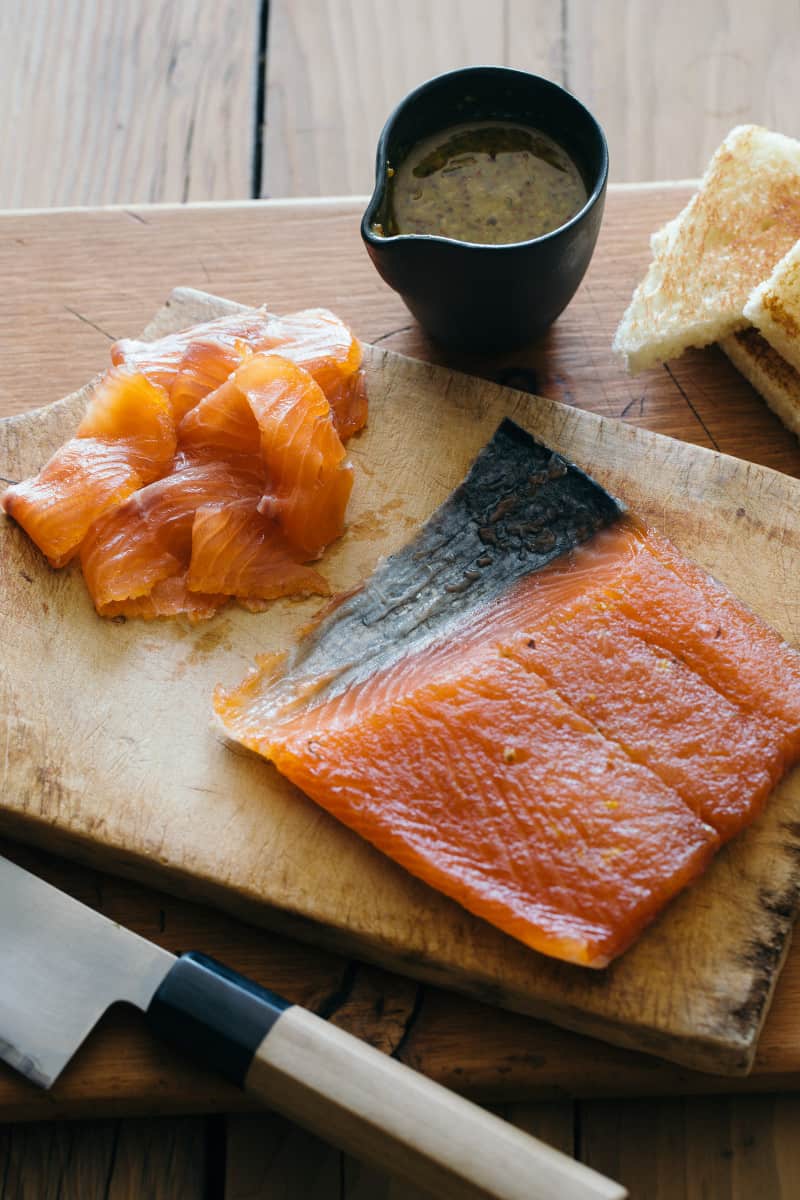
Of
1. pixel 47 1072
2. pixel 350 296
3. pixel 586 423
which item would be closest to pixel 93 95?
pixel 350 296

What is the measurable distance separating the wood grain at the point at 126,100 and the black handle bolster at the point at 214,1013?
232cm

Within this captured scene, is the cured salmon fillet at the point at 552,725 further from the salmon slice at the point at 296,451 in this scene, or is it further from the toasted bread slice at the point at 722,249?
the toasted bread slice at the point at 722,249

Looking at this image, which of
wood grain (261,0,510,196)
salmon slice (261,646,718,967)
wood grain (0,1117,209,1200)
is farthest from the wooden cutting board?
wood grain (261,0,510,196)

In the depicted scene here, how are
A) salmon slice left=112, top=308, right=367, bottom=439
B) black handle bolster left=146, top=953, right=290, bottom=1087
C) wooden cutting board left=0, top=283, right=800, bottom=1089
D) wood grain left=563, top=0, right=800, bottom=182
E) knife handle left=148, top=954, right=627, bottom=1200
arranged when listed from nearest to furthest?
knife handle left=148, top=954, right=627, bottom=1200, black handle bolster left=146, top=953, right=290, bottom=1087, wooden cutting board left=0, top=283, right=800, bottom=1089, salmon slice left=112, top=308, right=367, bottom=439, wood grain left=563, top=0, right=800, bottom=182

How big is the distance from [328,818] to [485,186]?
151 cm

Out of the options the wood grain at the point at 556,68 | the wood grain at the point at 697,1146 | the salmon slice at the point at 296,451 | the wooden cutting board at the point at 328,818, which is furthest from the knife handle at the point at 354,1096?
the wood grain at the point at 556,68

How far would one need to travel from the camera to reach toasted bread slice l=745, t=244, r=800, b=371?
2.48 meters

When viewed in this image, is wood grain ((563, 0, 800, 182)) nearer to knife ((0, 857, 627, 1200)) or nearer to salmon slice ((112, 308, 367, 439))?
salmon slice ((112, 308, 367, 439))

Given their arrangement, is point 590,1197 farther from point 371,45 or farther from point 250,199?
point 371,45

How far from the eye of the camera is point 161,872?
2.08 metres

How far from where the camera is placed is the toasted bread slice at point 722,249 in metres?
2.62

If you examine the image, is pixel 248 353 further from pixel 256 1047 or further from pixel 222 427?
pixel 256 1047

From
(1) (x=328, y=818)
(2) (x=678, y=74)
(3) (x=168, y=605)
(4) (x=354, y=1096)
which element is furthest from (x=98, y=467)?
(2) (x=678, y=74)

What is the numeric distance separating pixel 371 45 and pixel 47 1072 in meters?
3.09
